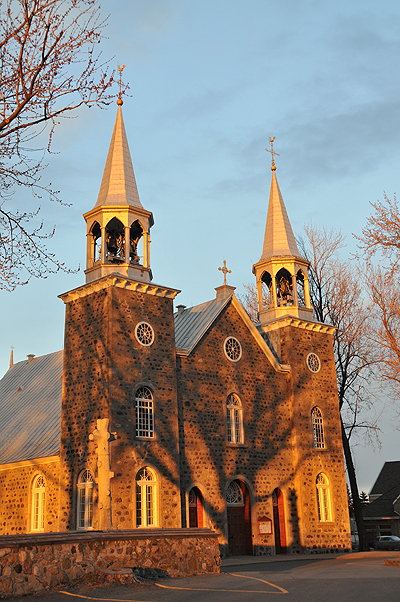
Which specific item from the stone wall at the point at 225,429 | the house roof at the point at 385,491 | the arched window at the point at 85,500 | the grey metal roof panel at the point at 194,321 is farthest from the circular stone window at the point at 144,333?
the house roof at the point at 385,491

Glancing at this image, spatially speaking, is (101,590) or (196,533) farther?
(196,533)

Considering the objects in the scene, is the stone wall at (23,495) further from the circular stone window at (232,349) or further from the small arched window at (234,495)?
the circular stone window at (232,349)

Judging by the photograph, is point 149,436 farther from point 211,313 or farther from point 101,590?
point 101,590

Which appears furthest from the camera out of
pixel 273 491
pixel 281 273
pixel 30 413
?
pixel 281 273

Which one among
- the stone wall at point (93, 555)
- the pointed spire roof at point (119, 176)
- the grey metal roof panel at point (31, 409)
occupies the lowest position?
the stone wall at point (93, 555)

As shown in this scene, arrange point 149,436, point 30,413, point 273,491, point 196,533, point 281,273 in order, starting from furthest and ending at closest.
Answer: point 281,273 → point 30,413 → point 273,491 → point 149,436 → point 196,533

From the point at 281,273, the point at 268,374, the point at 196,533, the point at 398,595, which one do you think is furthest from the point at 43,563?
the point at 281,273

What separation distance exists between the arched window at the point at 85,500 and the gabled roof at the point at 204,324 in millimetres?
6161

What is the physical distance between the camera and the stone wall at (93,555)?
11.1m

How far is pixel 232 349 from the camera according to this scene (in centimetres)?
2655

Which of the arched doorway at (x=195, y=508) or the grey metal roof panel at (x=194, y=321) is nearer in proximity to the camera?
the arched doorway at (x=195, y=508)

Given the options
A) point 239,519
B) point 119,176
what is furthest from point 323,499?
point 119,176

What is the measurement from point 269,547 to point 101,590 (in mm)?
15023

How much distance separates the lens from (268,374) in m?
27.5
